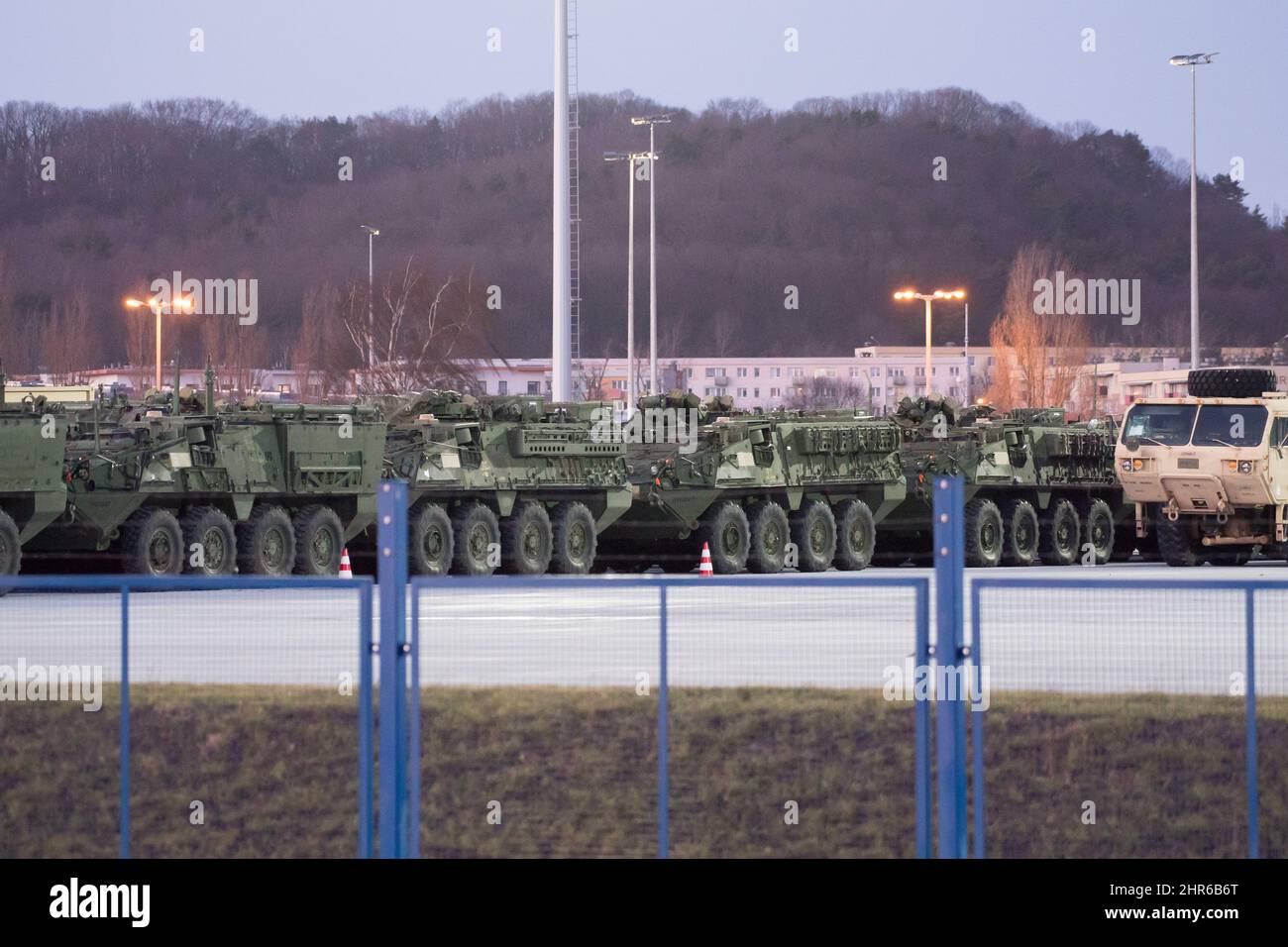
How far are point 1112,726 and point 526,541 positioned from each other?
17.9m

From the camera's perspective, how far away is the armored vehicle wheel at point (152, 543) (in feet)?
81.4

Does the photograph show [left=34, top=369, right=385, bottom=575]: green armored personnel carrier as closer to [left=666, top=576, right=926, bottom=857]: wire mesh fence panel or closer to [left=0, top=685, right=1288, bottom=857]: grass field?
[left=0, top=685, right=1288, bottom=857]: grass field

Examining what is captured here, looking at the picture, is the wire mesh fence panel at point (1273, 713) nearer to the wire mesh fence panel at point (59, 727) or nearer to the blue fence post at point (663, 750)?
the blue fence post at point (663, 750)

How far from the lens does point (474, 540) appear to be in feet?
92.4

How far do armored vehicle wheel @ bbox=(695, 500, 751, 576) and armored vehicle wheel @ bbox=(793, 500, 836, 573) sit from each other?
1097 millimetres

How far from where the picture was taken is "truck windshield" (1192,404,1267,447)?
29.3 metres

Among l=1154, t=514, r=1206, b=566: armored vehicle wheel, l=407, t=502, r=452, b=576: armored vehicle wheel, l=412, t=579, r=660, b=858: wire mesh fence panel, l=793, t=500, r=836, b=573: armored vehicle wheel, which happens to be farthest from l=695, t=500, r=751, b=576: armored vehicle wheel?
l=412, t=579, r=660, b=858: wire mesh fence panel

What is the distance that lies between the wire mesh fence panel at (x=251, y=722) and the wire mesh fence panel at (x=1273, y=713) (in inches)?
160

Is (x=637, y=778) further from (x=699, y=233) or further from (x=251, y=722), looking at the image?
(x=699, y=233)

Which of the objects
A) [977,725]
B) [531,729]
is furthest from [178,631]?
[977,725]

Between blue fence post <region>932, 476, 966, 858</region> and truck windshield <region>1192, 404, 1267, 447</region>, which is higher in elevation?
truck windshield <region>1192, 404, 1267, 447</region>

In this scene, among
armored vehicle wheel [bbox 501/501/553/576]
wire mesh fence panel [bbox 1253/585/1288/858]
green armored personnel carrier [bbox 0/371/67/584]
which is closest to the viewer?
wire mesh fence panel [bbox 1253/585/1288/858]

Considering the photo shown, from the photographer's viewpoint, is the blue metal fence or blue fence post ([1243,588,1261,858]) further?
blue fence post ([1243,588,1261,858])

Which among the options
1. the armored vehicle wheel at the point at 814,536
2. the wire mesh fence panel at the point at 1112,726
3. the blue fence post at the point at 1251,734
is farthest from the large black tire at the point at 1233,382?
the blue fence post at the point at 1251,734
